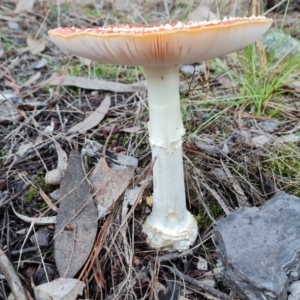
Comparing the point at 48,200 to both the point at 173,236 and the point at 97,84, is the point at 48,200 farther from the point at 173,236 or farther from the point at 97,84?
the point at 97,84

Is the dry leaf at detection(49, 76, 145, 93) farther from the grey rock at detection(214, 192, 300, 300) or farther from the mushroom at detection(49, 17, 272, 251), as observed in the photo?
the grey rock at detection(214, 192, 300, 300)

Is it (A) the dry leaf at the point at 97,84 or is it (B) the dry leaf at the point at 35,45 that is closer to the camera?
(A) the dry leaf at the point at 97,84

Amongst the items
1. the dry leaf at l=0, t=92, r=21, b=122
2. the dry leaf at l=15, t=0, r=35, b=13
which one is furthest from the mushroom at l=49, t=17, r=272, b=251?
the dry leaf at l=15, t=0, r=35, b=13

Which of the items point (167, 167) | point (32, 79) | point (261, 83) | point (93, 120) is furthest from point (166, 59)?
point (32, 79)

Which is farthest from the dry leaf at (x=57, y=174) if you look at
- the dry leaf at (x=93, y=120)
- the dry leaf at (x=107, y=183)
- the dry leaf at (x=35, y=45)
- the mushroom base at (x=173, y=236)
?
the dry leaf at (x=35, y=45)

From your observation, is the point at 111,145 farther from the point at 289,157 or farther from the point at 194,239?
the point at 289,157

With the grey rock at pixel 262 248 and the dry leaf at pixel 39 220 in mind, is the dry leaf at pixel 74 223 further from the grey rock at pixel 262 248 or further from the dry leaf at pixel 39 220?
the grey rock at pixel 262 248
